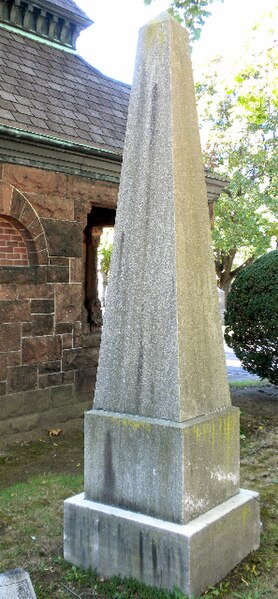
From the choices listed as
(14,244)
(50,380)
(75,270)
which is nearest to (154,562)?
(50,380)

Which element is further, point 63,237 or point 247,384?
point 247,384

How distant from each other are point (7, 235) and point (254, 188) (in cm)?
1800

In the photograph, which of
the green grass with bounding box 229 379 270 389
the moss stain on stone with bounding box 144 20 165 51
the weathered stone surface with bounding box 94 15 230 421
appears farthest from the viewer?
the green grass with bounding box 229 379 270 389

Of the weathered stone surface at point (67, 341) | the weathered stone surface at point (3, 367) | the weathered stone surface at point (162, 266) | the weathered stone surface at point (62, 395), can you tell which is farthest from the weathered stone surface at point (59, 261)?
the weathered stone surface at point (162, 266)

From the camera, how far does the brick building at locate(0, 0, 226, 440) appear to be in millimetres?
6383

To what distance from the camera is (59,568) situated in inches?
136

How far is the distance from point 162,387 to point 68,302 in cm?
397

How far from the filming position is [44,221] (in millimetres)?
6750

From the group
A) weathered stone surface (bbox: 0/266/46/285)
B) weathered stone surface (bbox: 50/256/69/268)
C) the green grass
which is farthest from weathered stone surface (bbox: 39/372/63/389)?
the green grass

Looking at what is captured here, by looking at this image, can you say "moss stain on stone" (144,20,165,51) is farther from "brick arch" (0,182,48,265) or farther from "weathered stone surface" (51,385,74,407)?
"weathered stone surface" (51,385,74,407)

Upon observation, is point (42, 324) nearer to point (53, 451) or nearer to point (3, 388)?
point (3, 388)

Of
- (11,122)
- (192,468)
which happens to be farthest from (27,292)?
(192,468)

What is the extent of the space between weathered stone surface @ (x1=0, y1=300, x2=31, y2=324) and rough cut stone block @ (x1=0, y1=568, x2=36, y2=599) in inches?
150

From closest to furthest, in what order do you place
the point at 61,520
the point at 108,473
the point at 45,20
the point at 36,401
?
the point at 108,473 < the point at 61,520 < the point at 36,401 < the point at 45,20
